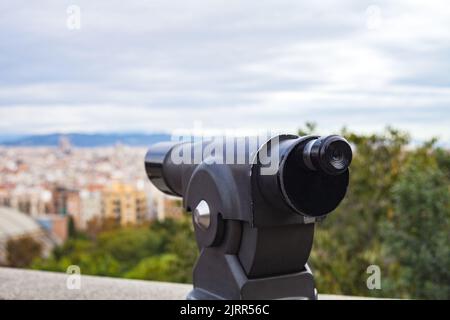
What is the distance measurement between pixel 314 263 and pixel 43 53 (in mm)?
4619

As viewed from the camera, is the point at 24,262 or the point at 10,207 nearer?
the point at 10,207

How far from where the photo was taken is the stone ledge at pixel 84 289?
115 inches

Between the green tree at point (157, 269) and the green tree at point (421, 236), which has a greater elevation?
the green tree at point (421, 236)

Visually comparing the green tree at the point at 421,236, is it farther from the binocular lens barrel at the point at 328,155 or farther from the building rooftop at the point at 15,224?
the building rooftop at the point at 15,224

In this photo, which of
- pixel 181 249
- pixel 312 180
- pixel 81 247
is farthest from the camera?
pixel 81 247

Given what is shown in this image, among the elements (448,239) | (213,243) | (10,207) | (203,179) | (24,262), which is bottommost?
(24,262)

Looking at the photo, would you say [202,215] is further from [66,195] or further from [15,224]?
[15,224]

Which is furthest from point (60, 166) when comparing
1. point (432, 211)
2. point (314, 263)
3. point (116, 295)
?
point (116, 295)

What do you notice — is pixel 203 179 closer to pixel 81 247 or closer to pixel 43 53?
pixel 43 53

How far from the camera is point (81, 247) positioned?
15906 millimetres

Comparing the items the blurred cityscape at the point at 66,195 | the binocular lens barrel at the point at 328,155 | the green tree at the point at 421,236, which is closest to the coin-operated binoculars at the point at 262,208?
the binocular lens barrel at the point at 328,155

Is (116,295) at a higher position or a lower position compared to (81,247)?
higher

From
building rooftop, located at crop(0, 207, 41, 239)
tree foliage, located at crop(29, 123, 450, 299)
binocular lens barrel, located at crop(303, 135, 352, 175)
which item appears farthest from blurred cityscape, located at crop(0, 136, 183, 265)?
binocular lens barrel, located at crop(303, 135, 352, 175)

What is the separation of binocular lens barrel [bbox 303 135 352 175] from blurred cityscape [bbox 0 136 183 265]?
773 centimetres
